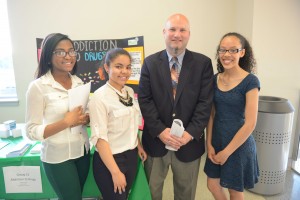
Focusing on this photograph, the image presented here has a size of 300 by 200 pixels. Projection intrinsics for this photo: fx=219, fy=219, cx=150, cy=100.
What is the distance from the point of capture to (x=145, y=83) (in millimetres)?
1541

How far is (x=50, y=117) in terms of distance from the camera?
4.17 feet

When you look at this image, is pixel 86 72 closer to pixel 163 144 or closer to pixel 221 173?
pixel 163 144

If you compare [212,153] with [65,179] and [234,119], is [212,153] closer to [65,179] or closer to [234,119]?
[234,119]

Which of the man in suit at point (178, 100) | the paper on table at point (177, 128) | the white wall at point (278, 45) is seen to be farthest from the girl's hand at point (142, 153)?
the white wall at point (278, 45)

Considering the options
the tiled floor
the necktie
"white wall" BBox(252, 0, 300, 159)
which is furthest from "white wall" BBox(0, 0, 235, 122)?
the tiled floor

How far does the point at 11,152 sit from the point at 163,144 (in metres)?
1.20

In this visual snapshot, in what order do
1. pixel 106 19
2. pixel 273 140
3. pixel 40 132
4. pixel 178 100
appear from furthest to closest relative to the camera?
pixel 106 19 < pixel 273 140 < pixel 178 100 < pixel 40 132

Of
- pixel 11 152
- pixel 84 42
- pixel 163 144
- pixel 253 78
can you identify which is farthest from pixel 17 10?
pixel 253 78

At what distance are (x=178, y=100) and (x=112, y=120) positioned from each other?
46cm

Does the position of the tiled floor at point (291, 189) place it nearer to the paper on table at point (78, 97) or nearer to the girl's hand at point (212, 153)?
the girl's hand at point (212, 153)

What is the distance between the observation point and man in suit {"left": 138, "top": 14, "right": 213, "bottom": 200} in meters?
1.45

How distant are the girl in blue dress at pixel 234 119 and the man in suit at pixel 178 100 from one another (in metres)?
0.11

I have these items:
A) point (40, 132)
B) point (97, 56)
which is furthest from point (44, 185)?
point (97, 56)

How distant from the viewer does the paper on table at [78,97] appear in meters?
1.27
